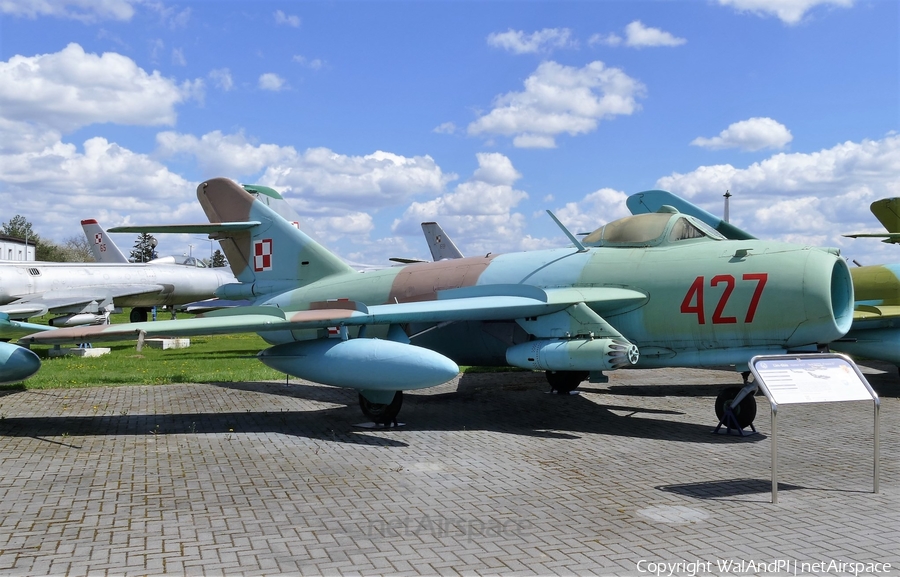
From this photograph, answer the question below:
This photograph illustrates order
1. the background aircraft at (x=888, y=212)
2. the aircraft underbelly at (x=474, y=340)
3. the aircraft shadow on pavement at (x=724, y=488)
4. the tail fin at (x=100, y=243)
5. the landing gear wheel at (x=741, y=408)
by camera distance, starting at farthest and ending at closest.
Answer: the tail fin at (x=100, y=243) < the background aircraft at (x=888, y=212) < the aircraft underbelly at (x=474, y=340) < the landing gear wheel at (x=741, y=408) < the aircraft shadow on pavement at (x=724, y=488)

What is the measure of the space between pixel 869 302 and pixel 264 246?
12.1 meters

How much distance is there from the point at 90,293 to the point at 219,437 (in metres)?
22.3

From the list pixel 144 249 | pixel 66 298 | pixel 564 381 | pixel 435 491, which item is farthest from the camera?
pixel 144 249

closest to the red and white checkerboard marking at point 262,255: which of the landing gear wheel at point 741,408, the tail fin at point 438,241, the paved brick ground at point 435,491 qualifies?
the paved brick ground at point 435,491

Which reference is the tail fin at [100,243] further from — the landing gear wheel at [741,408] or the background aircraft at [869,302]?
the landing gear wheel at [741,408]

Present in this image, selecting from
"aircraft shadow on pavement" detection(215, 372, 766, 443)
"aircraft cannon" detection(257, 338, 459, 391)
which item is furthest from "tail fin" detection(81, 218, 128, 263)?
"aircraft cannon" detection(257, 338, 459, 391)

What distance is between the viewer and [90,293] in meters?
28.9

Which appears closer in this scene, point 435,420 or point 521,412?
point 435,420

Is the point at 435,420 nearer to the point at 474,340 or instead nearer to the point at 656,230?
the point at 474,340

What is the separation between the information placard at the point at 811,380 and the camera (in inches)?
250

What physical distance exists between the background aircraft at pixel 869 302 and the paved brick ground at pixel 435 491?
1.89m

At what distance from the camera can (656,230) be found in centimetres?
1070

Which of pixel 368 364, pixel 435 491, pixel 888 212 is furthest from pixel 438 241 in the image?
pixel 435 491

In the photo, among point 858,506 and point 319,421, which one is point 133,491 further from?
point 858,506
